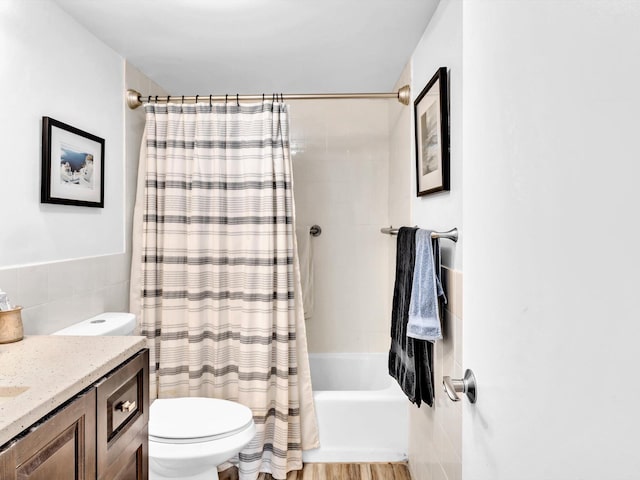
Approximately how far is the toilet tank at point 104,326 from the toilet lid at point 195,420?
1.31 feet

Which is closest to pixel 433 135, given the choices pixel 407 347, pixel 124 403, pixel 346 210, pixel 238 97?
pixel 407 347

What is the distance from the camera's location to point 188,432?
5.54ft

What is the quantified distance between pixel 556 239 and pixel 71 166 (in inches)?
75.5

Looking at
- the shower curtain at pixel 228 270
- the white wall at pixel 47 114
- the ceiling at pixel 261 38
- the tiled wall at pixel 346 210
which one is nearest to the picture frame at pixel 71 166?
the white wall at pixel 47 114

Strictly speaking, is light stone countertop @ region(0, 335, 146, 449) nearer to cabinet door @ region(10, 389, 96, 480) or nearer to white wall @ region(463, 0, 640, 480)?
cabinet door @ region(10, 389, 96, 480)

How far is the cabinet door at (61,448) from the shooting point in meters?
0.75

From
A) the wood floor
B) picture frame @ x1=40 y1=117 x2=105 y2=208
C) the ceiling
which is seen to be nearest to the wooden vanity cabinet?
picture frame @ x1=40 y1=117 x2=105 y2=208

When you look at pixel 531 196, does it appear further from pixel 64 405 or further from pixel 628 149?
pixel 64 405

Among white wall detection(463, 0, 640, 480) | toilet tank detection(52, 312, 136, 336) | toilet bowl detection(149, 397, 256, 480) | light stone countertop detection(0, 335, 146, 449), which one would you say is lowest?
toilet bowl detection(149, 397, 256, 480)

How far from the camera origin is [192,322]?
2.21m

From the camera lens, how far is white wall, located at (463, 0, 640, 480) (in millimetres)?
385

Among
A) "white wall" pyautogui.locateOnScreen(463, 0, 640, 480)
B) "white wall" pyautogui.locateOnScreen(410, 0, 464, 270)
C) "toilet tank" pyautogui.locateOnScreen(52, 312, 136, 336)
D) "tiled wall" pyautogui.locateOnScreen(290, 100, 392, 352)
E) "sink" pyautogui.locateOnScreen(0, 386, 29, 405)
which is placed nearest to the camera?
"white wall" pyautogui.locateOnScreen(463, 0, 640, 480)

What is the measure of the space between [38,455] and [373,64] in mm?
2332

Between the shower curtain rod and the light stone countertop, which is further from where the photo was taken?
the shower curtain rod
